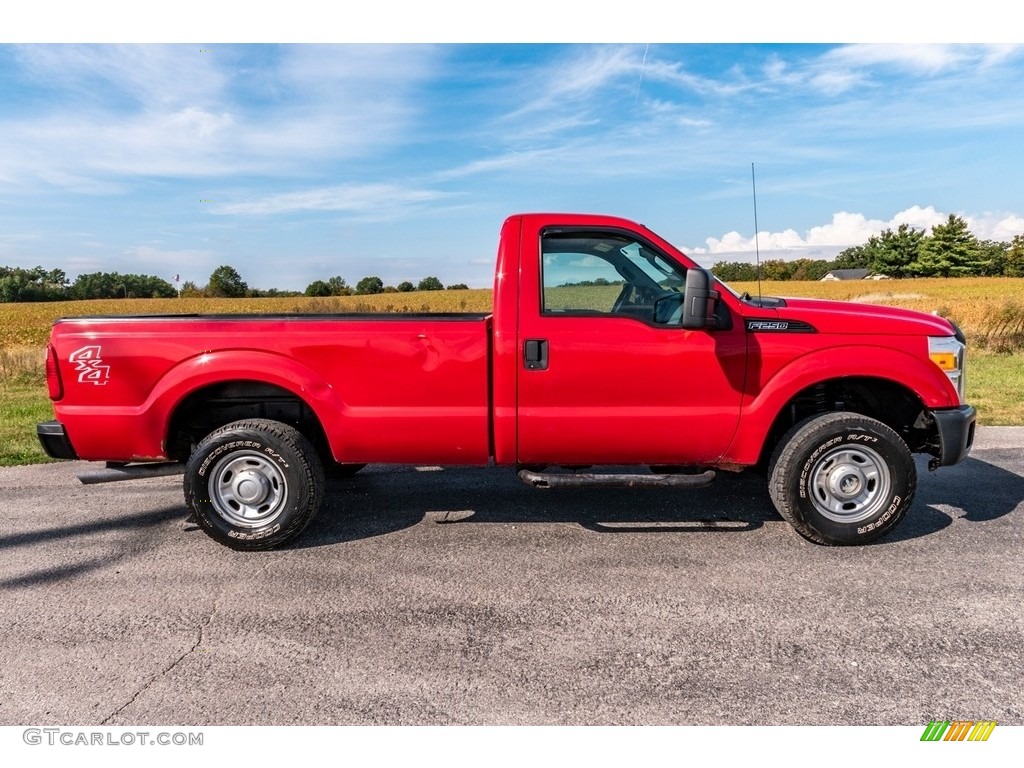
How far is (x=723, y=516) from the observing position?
15.7ft

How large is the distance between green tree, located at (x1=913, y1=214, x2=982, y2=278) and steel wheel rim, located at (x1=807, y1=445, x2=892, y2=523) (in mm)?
94217

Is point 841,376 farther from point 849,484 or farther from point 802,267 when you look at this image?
point 802,267

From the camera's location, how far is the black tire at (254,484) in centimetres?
417

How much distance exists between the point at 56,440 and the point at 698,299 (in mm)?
3966

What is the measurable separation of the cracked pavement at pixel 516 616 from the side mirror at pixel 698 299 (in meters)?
1.40

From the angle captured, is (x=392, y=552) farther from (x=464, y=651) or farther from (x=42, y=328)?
(x=42, y=328)

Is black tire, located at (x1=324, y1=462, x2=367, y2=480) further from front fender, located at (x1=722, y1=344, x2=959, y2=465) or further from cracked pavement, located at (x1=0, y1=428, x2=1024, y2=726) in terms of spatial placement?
front fender, located at (x1=722, y1=344, x2=959, y2=465)

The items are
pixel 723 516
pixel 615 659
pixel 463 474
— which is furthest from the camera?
pixel 463 474

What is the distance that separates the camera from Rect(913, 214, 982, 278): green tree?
8450cm

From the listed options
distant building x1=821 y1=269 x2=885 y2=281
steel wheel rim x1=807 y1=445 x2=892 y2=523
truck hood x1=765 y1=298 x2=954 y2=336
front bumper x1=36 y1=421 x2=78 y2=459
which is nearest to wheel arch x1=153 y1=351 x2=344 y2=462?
front bumper x1=36 y1=421 x2=78 y2=459

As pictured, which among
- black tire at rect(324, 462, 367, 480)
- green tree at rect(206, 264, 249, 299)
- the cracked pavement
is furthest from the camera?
green tree at rect(206, 264, 249, 299)

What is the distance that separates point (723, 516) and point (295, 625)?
2.91m

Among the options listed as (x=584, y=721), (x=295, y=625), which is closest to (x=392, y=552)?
(x=295, y=625)

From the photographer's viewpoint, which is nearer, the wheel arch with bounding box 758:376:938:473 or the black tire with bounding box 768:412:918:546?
the black tire with bounding box 768:412:918:546
